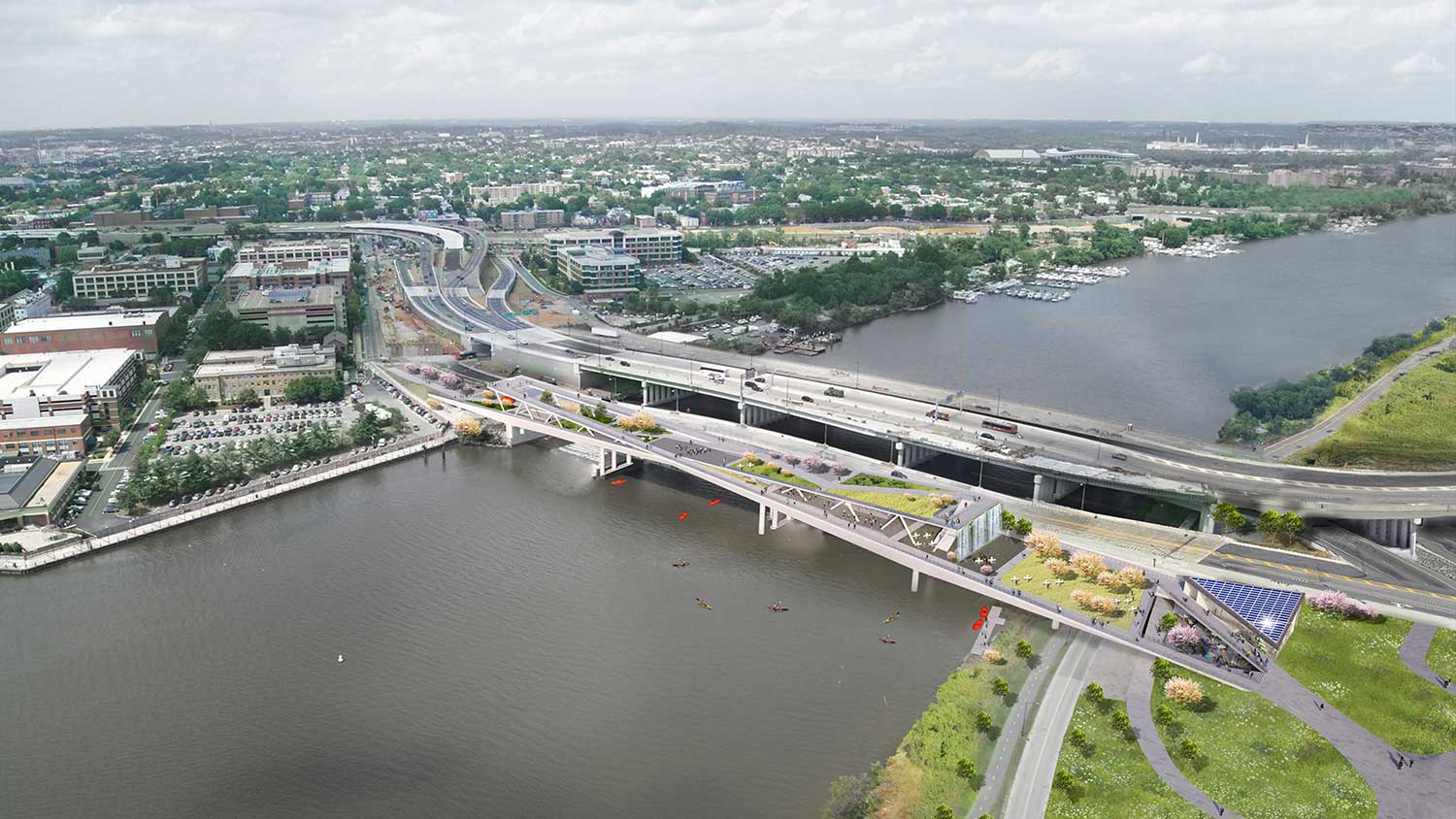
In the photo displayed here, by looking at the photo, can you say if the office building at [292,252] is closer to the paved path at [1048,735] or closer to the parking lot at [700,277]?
the parking lot at [700,277]

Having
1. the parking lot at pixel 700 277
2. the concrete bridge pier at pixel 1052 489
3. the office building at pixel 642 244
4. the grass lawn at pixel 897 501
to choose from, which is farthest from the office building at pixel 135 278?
the concrete bridge pier at pixel 1052 489

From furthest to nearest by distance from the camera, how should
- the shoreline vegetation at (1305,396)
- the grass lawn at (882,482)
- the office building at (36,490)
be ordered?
1. the shoreline vegetation at (1305,396)
2. the grass lawn at (882,482)
3. the office building at (36,490)

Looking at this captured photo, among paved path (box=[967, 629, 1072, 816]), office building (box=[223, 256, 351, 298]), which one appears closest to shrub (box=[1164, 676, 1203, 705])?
paved path (box=[967, 629, 1072, 816])

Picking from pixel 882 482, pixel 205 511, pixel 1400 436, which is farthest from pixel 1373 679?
pixel 205 511

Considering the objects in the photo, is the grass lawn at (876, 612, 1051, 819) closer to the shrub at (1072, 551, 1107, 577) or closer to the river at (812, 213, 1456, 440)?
the shrub at (1072, 551, 1107, 577)

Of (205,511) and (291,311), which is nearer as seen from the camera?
(205,511)

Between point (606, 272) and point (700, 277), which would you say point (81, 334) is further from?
point (700, 277)

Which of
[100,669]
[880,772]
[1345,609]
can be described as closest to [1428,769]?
[1345,609]
